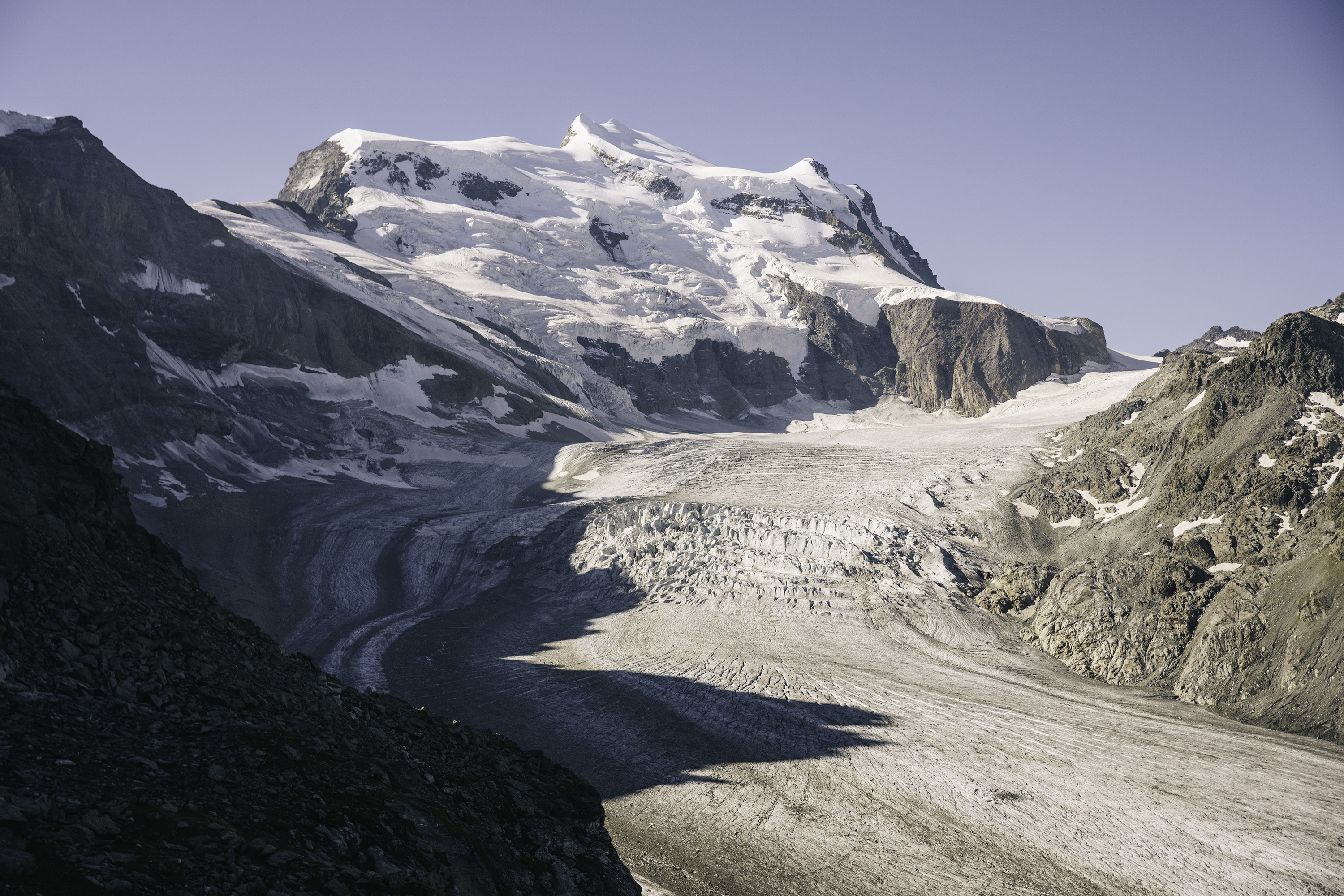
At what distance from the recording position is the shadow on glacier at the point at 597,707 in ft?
76.1

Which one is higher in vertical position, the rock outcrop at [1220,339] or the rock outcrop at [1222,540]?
the rock outcrop at [1220,339]

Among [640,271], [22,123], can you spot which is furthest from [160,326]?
[640,271]

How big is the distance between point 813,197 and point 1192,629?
170 m

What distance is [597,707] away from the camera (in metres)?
27.4

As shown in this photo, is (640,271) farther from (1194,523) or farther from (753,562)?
(1194,523)

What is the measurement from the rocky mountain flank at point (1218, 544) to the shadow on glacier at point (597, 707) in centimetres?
1053

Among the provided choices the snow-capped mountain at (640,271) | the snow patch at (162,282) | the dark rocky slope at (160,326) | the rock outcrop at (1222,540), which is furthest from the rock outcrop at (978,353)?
the snow patch at (162,282)

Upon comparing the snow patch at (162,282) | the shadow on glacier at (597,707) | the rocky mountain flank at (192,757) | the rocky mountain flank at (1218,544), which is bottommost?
the shadow on glacier at (597,707)

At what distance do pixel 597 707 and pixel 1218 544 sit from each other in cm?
2259

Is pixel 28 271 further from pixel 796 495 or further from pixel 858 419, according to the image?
pixel 858 419

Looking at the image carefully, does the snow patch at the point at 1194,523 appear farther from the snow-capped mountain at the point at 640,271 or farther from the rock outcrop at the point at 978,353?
the rock outcrop at the point at 978,353

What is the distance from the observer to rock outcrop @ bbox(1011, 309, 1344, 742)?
993 inches

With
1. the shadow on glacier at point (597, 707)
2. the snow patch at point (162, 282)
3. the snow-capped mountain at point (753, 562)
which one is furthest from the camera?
the snow patch at point (162, 282)

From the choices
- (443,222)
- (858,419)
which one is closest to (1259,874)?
(858,419)
